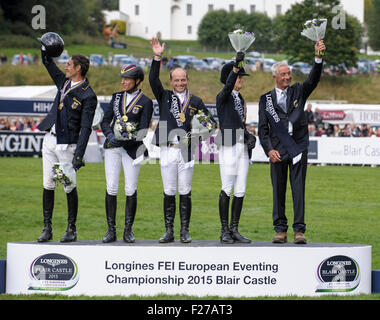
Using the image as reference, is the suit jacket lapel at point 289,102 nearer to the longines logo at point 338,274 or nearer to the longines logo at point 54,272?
the longines logo at point 338,274

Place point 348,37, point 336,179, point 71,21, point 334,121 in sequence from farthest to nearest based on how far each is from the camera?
point 71,21, point 348,37, point 334,121, point 336,179

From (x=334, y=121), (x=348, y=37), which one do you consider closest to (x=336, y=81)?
(x=348, y=37)

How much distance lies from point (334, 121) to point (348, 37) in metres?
34.7

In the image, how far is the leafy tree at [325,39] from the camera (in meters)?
74.7

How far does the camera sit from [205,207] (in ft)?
60.2

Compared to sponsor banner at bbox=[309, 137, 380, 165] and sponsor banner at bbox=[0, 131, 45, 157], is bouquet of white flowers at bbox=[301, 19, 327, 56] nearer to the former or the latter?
sponsor banner at bbox=[309, 137, 380, 165]

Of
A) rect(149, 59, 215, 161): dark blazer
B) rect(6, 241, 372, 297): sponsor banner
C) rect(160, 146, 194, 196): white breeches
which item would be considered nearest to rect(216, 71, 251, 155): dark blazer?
rect(149, 59, 215, 161): dark blazer

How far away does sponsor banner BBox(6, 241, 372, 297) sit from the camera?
9.27 metres

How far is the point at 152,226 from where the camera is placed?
1505 centimetres

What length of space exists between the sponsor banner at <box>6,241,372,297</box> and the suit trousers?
74 centimetres

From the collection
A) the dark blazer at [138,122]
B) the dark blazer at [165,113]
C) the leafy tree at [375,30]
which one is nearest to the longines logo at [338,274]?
the dark blazer at [165,113]

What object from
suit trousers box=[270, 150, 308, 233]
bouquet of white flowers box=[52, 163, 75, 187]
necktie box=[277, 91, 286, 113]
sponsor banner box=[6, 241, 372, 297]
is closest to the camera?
sponsor banner box=[6, 241, 372, 297]

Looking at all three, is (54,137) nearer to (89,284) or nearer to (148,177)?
(89,284)

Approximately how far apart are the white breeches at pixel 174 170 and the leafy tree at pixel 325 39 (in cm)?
6371
